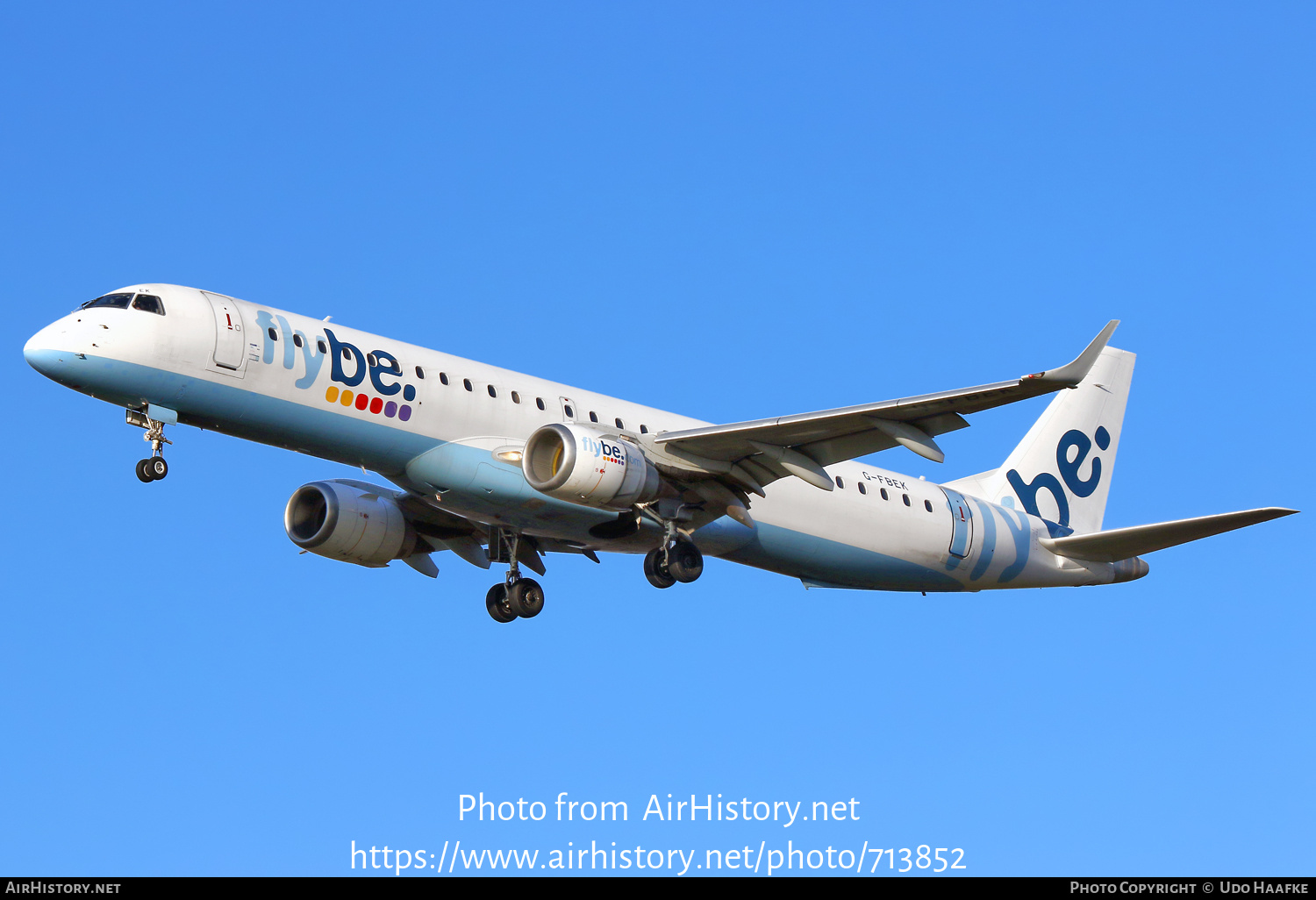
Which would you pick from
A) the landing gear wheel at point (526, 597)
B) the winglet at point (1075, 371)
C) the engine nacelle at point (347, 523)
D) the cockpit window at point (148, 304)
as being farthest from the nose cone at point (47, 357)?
the winglet at point (1075, 371)

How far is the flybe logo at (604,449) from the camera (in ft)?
99.4

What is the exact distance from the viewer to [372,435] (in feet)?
98.7

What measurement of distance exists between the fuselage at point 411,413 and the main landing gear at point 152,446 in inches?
15.8

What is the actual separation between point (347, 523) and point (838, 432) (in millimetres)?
11067

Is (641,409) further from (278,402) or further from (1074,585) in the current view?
(1074,585)

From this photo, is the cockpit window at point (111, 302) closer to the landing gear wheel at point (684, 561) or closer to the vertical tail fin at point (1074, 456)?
the landing gear wheel at point (684, 561)

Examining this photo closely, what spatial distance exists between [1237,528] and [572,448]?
1326 cm

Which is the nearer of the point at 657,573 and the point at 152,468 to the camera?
the point at 152,468

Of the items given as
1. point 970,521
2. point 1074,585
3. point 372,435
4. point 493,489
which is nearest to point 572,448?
point 493,489

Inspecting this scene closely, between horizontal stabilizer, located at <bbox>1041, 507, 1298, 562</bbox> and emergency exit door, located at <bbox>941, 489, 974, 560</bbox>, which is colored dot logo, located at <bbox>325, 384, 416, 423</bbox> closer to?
emergency exit door, located at <bbox>941, 489, 974, 560</bbox>

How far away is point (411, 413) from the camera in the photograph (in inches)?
1196

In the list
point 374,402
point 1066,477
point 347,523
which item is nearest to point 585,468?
point 374,402

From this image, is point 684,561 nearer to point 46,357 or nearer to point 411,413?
point 411,413

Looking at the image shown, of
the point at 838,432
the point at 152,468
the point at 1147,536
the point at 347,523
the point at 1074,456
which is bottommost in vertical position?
the point at 152,468
